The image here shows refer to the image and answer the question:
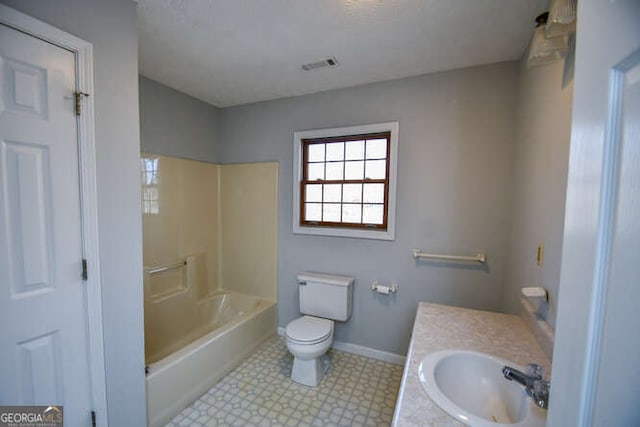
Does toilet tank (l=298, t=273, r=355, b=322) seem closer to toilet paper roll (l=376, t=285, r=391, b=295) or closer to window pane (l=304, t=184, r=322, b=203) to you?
toilet paper roll (l=376, t=285, r=391, b=295)

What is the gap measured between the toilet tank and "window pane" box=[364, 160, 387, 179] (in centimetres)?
99

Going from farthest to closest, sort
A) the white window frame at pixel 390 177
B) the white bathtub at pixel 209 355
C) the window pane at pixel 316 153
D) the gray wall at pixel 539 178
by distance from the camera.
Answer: the window pane at pixel 316 153, the white window frame at pixel 390 177, the white bathtub at pixel 209 355, the gray wall at pixel 539 178

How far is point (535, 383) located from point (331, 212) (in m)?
1.88

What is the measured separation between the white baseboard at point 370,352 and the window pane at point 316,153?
185 cm

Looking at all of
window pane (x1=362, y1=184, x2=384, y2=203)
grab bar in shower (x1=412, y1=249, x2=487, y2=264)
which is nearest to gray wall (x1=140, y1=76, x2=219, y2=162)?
window pane (x1=362, y1=184, x2=384, y2=203)

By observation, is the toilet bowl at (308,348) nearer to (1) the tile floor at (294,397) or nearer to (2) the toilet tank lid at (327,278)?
(1) the tile floor at (294,397)

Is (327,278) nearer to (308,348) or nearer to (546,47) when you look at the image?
(308,348)

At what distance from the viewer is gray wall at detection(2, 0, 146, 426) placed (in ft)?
4.17

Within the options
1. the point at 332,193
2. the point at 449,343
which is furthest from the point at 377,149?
the point at 449,343

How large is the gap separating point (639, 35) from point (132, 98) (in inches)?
72.9

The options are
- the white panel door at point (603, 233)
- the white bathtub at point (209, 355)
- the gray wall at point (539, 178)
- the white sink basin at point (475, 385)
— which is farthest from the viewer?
the white bathtub at point (209, 355)

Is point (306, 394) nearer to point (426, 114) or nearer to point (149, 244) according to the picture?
point (149, 244)

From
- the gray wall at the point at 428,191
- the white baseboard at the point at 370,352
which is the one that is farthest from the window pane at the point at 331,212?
the white baseboard at the point at 370,352

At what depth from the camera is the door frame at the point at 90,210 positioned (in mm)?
1202
